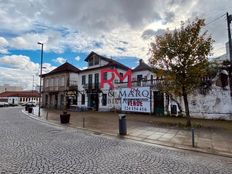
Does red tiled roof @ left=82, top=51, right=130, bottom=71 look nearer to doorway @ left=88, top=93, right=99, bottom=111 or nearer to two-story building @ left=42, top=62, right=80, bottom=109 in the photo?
two-story building @ left=42, top=62, right=80, bottom=109

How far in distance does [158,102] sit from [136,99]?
2.72 meters

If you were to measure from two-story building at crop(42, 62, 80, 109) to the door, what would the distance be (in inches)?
594

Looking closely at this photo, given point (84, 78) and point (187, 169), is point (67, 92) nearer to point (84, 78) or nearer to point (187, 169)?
point (84, 78)

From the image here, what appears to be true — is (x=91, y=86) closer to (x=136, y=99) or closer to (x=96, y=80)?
(x=96, y=80)

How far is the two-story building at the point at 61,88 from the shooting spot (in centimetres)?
3249

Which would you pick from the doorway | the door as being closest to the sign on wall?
the door

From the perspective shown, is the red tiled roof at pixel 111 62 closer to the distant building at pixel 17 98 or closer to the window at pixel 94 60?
the window at pixel 94 60

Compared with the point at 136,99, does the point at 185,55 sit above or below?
above

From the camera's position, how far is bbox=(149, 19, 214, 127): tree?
11.8m

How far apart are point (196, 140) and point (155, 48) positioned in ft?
22.4

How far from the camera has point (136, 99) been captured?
73.2 feet

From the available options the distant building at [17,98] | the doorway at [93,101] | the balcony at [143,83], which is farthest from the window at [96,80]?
the distant building at [17,98]

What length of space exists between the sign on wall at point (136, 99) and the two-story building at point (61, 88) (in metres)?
10.9

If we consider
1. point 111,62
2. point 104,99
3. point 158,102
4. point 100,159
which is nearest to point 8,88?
point 104,99
